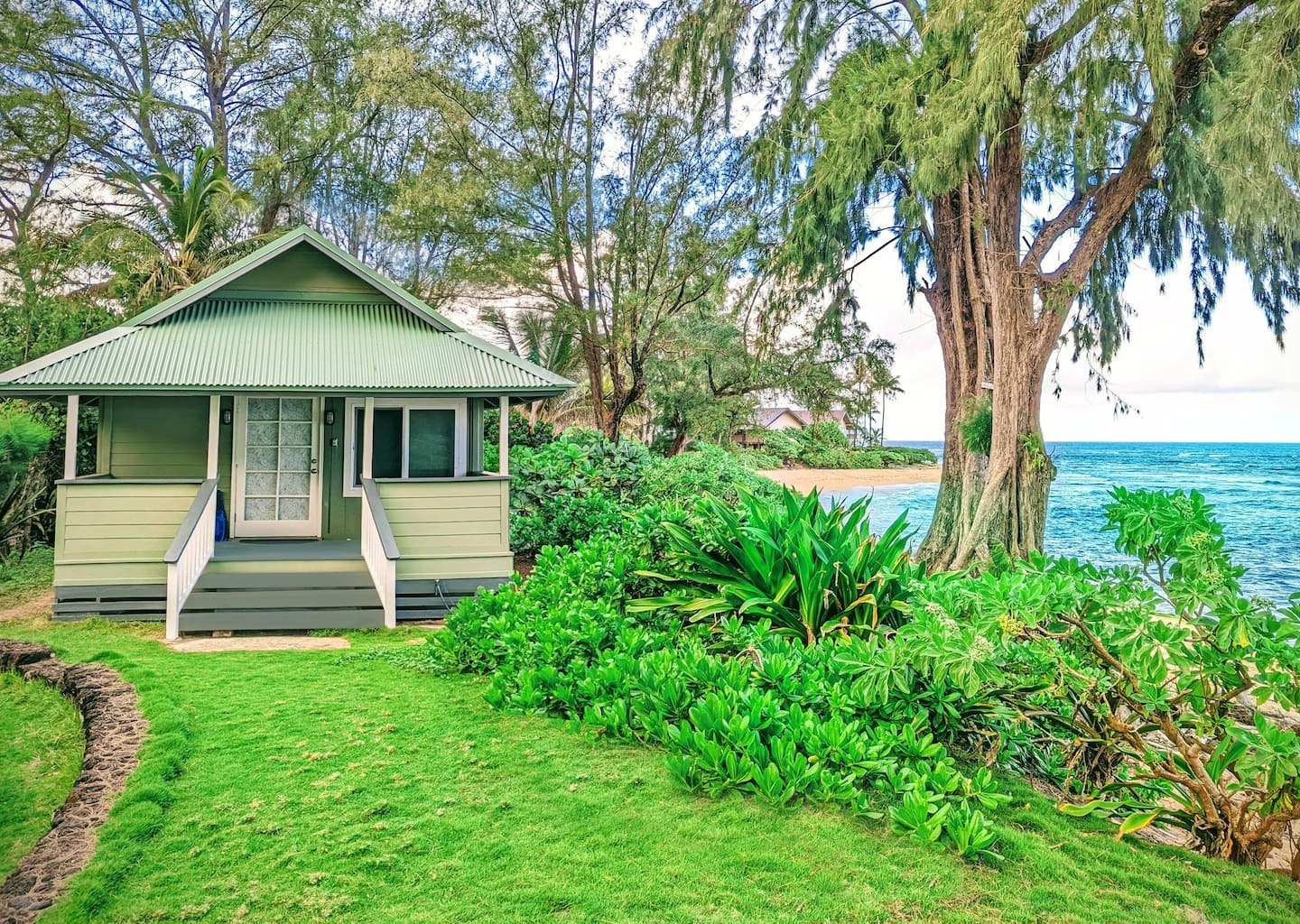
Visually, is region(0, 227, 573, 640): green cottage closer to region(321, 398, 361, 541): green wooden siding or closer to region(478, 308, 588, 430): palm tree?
region(321, 398, 361, 541): green wooden siding

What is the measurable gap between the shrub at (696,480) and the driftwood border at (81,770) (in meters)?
6.35

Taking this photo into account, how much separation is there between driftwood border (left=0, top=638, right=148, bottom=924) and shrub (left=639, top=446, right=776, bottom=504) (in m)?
6.35

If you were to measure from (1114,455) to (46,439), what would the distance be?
275ft

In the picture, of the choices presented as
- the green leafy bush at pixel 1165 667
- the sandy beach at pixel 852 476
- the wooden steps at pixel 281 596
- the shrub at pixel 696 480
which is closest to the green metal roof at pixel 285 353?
the wooden steps at pixel 281 596

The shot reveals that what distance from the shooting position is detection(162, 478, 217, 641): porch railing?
7.19m

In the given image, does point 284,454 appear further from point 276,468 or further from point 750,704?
point 750,704

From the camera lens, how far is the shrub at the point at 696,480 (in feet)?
35.3

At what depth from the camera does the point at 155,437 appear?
942 centimetres

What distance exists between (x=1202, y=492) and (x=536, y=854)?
21.8ft

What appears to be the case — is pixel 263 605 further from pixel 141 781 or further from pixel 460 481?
pixel 141 781

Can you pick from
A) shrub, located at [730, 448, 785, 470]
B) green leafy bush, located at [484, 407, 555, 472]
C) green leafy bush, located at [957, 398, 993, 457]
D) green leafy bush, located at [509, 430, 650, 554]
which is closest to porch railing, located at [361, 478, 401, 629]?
green leafy bush, located at [509, 430, 650, 554]

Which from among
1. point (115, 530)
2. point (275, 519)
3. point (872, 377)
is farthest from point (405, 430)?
point (872, 377)

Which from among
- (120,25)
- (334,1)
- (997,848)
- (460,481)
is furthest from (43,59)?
(997,848)

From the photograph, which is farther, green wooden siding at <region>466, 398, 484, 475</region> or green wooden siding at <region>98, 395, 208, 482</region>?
green wooden siding at <region>466, 398, 484, 475</region>
